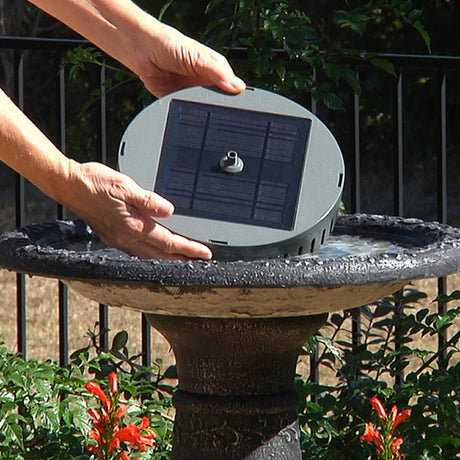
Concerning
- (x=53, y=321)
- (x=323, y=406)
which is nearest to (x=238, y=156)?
(x=323, y=406)

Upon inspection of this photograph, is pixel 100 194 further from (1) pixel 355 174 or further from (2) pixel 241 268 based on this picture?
(1) pixel 355 174

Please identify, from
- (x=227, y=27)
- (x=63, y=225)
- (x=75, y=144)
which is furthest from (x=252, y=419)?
(x=75, y=144)

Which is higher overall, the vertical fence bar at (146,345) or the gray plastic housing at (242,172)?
the gray plastic housing at (242,172)

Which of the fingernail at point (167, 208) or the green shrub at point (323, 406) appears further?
the green shrub at point (323, 406)

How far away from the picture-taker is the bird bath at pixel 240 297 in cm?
201

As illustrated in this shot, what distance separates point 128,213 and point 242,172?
1.07ft

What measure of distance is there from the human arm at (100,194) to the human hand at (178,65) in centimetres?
45

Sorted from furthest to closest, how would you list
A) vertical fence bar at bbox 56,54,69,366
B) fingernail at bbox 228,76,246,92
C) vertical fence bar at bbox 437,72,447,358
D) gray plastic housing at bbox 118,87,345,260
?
1. vertical fence bar at bbox 56,54,69,366
2. vertical fence bar at bbox 437,72,447,358
3. fingernail at bbox 228,76,246,92
4. gray plastic housing at bbox 118,87,345,260

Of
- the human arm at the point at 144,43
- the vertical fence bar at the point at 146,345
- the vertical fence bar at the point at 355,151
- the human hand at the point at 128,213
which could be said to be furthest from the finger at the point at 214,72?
the vertical fence bar at the point at 146,345

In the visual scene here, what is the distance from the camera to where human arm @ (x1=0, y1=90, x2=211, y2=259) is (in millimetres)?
2145

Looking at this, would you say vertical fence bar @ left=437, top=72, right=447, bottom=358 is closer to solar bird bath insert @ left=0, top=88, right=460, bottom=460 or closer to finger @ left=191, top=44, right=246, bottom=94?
solar bird bath insert @ left=0, top=88, right=460, bottom=460

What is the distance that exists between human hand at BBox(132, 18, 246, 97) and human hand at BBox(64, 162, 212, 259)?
1.46 ft

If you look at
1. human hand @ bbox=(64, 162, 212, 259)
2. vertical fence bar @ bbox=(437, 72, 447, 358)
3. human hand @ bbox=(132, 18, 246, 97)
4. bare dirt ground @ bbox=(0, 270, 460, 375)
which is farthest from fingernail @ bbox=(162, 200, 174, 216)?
bare dirt ground @ bbox=(0, 270, 460, 375)

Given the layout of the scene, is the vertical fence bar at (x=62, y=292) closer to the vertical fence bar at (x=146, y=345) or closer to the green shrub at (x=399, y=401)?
the vertical fence bar at (x=146, y=345)
